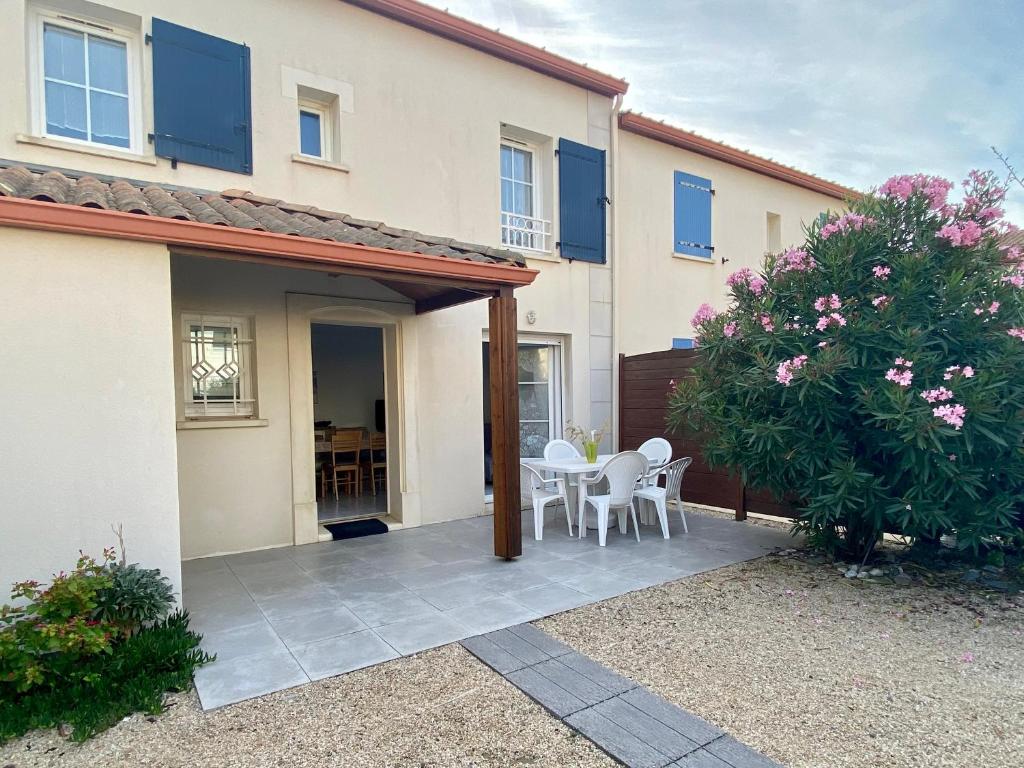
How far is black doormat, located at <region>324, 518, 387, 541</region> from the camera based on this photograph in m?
6.52

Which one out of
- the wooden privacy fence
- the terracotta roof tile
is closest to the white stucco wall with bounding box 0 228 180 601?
the terracotta roof tile

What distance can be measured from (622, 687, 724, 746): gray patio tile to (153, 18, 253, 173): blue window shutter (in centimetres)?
574

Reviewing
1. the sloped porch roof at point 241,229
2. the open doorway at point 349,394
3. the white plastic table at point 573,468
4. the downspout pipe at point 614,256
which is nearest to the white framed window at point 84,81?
the sloped porch roof at point 241,229

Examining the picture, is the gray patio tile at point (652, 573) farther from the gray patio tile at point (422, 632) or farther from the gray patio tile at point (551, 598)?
the gray patio tile at point (422, 632)

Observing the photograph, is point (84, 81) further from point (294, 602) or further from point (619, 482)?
point (619, 482)

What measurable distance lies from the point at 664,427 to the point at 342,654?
218 inches

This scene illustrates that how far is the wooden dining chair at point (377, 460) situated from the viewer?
8.86 m

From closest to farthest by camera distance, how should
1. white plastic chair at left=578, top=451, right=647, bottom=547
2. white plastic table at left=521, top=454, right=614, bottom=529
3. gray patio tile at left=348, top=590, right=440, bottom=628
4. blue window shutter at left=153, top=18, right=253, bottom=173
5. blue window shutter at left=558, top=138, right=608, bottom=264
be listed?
gray patio tile at left=348, top=590, right=440, bottom=628 < blue window shutter at left=153, top=18, right=253, bottom=173 < white plastic chair at left=578, top=451, right=647, bottom=547 < white plastic table at left=521, top=454, right=614, bottom=529 < blue window shutter at left=558, top=138, right=608, bottom=264

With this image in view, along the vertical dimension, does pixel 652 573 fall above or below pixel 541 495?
below

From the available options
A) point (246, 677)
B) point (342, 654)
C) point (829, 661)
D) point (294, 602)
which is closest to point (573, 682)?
point (342, 654)

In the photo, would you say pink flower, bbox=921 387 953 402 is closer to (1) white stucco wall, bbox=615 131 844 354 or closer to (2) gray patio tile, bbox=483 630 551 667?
(2) gray patio tile, bbox=483 630 551 667

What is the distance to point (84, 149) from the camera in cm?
513

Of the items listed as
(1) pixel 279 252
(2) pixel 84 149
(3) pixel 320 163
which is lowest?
(1) pixel 279 252

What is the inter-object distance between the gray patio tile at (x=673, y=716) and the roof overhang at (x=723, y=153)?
25.1 ft
